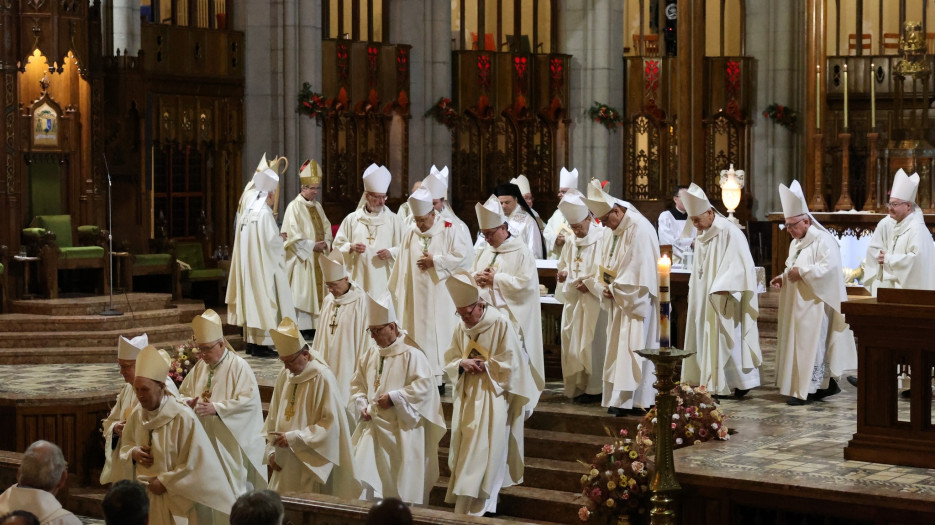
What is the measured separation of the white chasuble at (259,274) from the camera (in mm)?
13680

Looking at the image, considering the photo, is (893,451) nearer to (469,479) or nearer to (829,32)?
(469,479)

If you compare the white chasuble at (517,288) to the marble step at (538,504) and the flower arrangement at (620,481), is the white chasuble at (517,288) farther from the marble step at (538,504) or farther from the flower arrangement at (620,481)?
the flower arrangement at (620,481)

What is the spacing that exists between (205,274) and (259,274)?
3.08m

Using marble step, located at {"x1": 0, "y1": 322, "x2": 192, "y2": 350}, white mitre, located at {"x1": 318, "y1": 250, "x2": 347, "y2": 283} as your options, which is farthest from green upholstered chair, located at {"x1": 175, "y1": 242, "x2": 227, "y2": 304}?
white mitre, located at {"x1": 318, "y1": 250, "x2": 347, "y2": 283}

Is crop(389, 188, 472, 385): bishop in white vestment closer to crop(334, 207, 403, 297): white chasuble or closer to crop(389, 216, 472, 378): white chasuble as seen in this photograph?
crop(389, 216, 472, 378): white chasuble

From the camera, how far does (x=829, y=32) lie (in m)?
21.1

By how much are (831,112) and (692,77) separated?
235 cm

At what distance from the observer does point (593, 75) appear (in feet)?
66.8

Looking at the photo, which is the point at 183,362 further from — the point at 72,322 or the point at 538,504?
the point at 538,504

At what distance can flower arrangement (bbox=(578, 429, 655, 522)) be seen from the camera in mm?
8219

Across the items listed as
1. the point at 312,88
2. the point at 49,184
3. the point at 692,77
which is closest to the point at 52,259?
the point at 49,184

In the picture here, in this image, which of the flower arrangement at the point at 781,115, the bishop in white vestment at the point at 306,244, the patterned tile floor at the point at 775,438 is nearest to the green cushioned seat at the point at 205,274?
the bishop in white vestment at the point at 306,244

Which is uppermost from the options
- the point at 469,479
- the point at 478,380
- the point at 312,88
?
the point at 312,88

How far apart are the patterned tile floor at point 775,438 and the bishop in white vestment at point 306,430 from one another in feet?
6.47
